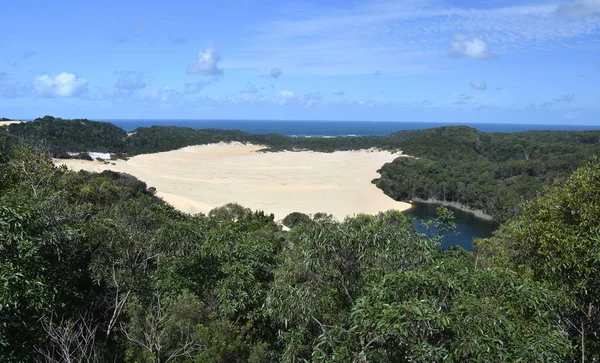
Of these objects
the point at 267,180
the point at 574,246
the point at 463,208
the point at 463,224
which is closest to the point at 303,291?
the point at 574,246

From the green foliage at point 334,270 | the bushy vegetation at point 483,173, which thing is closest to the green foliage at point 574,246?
the green foliage at point 334,270

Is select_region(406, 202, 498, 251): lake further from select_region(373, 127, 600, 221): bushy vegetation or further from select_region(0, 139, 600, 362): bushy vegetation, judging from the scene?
select_region(0, 139, 600, 362): bushy vegetation

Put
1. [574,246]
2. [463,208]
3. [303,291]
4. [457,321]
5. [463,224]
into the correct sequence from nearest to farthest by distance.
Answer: [457,321], [303,291], [574,246], [463,224], [463,208]

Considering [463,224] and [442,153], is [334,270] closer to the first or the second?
[463,224]

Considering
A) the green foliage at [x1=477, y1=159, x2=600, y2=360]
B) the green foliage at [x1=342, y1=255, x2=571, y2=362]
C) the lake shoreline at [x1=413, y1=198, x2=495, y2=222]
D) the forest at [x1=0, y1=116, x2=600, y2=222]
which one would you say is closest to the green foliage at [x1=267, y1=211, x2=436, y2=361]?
the green foliage at [x1=342, y1=255, x2=571, y2=362]

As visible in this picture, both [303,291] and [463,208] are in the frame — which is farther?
[463,208]

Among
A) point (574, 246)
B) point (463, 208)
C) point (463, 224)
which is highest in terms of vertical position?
point (574, 246)

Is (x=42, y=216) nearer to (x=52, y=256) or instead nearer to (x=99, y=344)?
(x=52, y=256)

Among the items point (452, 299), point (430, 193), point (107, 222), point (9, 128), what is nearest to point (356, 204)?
point (430, 193)
